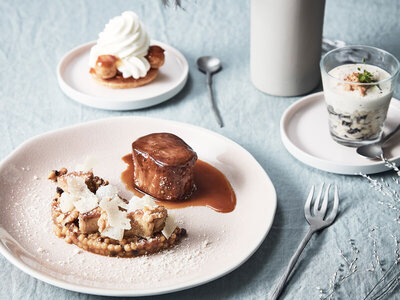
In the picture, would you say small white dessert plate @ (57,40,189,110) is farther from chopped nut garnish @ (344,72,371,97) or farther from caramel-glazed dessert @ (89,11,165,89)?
chopped nut garnish @ (344,72,371,97)

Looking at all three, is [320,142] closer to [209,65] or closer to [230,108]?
[230,108]

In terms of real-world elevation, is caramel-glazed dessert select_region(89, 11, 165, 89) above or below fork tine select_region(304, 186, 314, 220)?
above

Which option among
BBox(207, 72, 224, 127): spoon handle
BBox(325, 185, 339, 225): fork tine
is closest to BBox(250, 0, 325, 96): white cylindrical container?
BBox(207, 72, 224, 127): spoon handle

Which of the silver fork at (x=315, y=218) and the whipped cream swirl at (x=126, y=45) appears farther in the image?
the whipped cream swirl at (x=126, y=45)

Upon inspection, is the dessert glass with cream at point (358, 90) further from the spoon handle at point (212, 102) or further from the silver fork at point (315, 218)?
the spoon handle at point (212, 102)

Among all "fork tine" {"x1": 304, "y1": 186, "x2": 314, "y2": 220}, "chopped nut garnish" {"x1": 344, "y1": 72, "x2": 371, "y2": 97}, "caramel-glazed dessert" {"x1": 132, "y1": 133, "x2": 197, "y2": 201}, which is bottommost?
"fork tine" {"x1": 304, "y1": 186, "x2": 314, "y2": 220}

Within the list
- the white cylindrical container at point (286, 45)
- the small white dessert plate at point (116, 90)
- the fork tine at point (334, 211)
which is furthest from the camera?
the small white dessert plate at point (116, 90)

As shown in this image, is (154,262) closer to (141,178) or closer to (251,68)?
(141,178)

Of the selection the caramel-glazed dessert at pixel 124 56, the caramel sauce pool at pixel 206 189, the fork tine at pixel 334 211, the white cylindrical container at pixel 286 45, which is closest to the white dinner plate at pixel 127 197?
the caramel sauce pool at pixel 206 189
